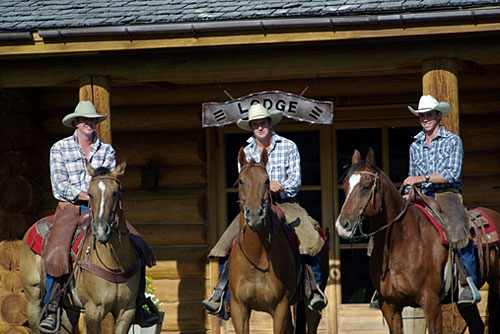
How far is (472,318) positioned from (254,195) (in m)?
3.09

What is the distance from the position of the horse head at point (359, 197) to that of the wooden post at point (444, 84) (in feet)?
4.74

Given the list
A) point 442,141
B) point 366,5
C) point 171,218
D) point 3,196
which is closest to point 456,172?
point 442,141

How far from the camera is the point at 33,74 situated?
10.9m

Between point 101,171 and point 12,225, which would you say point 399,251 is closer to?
point 101,171

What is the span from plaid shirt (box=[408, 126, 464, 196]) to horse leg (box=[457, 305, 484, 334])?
1.41 meters

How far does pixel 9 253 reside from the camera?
12.2 meters

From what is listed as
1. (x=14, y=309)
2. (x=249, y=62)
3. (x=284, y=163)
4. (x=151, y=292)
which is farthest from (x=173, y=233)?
(x=284, y=163)

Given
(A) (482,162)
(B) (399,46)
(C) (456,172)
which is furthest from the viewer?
(A) (482,162)

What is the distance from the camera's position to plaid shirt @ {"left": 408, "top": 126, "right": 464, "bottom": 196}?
31.0 feet

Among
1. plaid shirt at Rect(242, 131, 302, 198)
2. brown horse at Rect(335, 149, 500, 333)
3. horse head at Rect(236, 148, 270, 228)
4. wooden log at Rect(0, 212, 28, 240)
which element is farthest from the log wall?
horse head at Rect(236, 148, 270, 228)

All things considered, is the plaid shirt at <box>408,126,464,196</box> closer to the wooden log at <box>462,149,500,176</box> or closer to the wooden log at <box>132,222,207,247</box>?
the wooden log at <box>462,149,500,176</box>

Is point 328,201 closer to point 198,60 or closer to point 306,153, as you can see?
point 306,153

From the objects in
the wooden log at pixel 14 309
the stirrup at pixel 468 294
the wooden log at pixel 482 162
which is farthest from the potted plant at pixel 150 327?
the wooden log at pixel 482 162

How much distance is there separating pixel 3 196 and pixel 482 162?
554 cm
